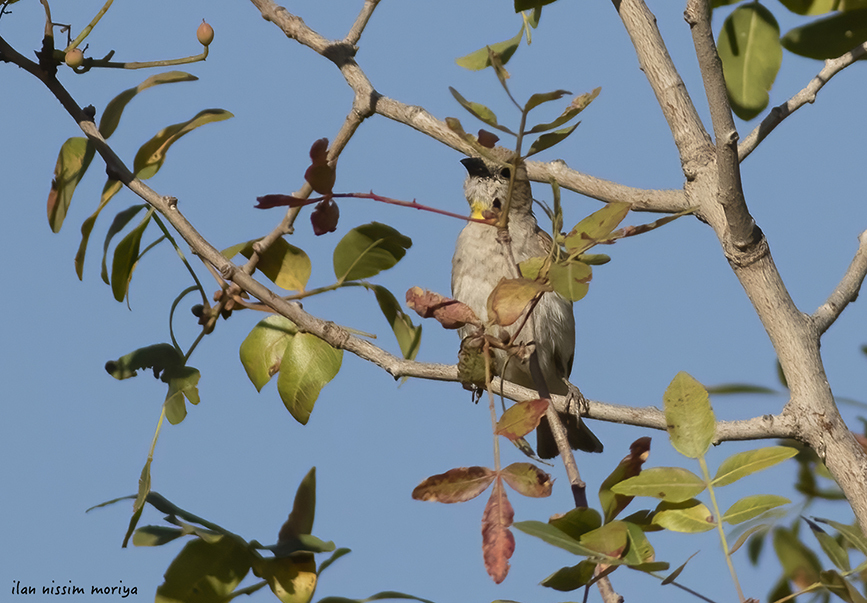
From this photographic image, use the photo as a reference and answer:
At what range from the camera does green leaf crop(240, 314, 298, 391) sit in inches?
108

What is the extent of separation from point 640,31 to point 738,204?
1.93ft

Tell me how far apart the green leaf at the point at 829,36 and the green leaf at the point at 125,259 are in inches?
69.1

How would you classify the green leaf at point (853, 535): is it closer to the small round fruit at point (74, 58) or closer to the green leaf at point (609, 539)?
the green leaf at point (609, 539)

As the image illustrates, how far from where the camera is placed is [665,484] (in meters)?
1.82

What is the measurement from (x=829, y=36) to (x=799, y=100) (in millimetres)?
857

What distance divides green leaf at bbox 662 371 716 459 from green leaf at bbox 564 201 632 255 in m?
0.32

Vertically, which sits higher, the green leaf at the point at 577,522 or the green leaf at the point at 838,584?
the green leaf at the point at 577,522

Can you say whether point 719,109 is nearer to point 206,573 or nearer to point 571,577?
point 571,577

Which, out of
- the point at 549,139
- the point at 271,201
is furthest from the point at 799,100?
the point at 271,201

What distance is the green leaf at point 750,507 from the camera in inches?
70.7

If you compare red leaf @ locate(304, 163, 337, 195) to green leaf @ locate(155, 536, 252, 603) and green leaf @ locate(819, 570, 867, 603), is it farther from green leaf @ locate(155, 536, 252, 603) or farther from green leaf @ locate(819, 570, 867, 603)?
green leaf @ locate(819, 570, 867, 603)

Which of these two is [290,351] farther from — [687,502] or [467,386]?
[687,502]

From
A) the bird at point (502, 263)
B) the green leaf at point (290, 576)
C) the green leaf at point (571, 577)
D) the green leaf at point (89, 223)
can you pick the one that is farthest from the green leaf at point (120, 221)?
the bird at point (502, 263)

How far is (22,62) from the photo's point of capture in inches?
100
